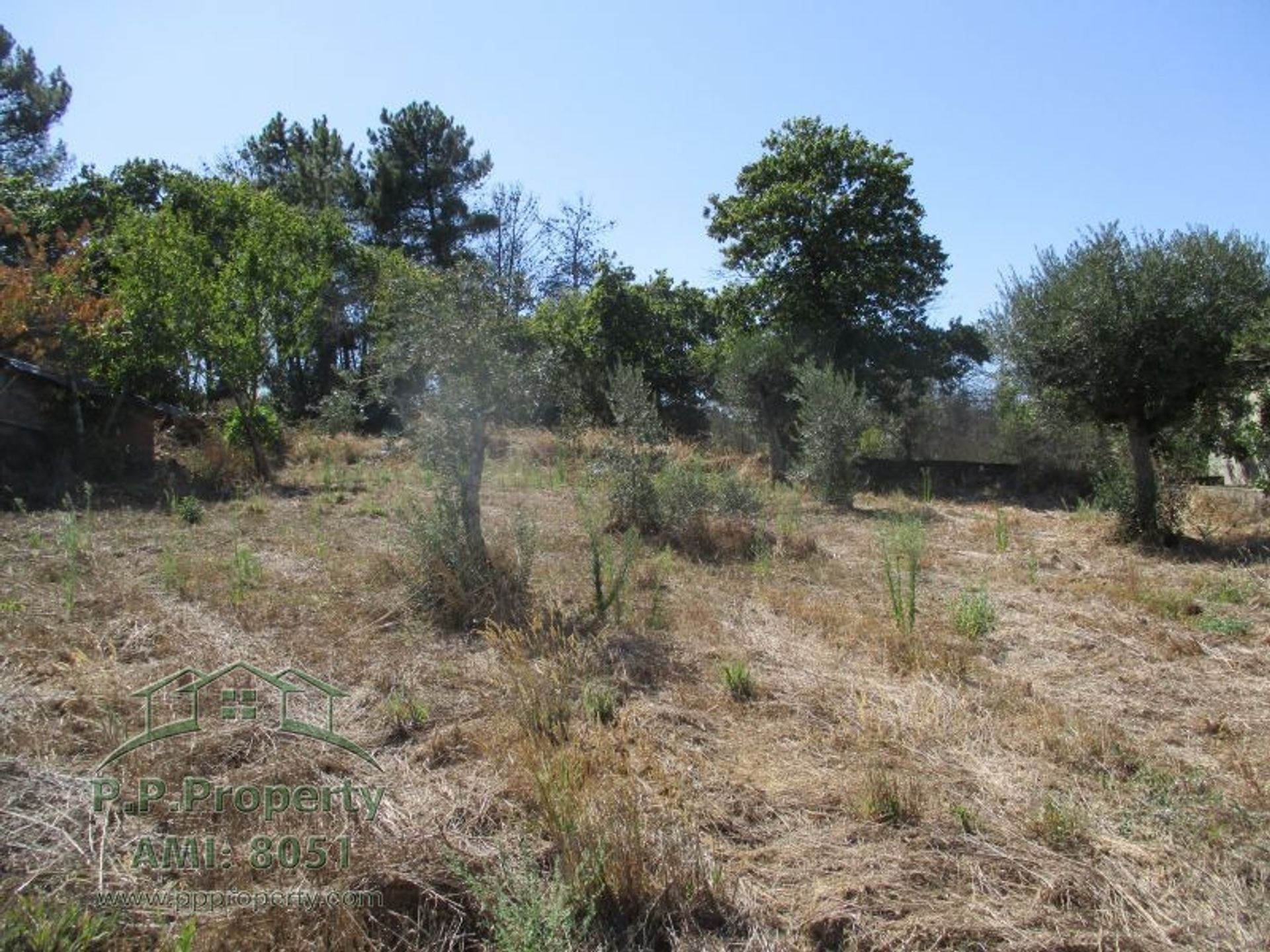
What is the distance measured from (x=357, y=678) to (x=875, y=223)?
64.0ft

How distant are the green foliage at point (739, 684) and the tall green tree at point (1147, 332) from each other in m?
6.69

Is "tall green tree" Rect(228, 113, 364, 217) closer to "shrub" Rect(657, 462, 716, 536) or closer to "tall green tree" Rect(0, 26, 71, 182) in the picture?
"tall green tree" Rect(0, 26, 71, 182)

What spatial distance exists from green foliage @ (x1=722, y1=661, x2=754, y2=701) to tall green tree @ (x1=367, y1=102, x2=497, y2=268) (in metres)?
23.4

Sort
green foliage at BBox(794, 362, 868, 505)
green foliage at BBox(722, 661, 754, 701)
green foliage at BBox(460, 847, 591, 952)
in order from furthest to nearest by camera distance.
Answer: green foliage at BBox(794, 362, 868, 505), green foliage at BBox(722, 661, 754, 701), green foliage at BBox(460, 847, 591, 952)

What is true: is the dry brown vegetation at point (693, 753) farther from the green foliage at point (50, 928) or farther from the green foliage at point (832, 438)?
the green foliage at point (832, 438)

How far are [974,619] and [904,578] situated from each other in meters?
Answer: 1.75

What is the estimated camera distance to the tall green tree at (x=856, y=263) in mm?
20391

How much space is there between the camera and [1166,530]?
363 inches

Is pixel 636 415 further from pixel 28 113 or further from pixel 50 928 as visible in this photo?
pixel 28 113

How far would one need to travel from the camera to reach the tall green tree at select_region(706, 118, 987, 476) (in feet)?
66.9

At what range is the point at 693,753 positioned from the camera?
3812 millimetres

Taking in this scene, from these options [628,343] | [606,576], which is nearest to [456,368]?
[606,576]

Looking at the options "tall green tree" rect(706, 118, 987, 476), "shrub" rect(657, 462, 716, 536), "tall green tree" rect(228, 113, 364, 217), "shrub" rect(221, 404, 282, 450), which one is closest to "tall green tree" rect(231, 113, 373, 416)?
"tall green tree" rect(228, 113, 364, 217)
